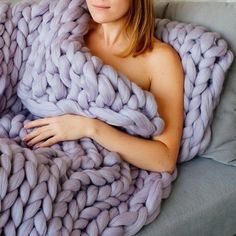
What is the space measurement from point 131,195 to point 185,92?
276mm

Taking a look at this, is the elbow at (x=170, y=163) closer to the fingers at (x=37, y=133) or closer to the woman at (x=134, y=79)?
the woman at (x=134, y=79)

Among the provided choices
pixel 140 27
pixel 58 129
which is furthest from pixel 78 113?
pixel 140 27

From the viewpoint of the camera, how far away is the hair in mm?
925

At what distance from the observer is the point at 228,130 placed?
92cm

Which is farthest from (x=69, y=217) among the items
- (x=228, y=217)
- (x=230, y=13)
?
(x=230, y=13)

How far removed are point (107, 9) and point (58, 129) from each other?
0.97ft

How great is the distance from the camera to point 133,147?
83 centimetres

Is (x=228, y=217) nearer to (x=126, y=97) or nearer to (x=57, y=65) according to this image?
(x=126, y=97)

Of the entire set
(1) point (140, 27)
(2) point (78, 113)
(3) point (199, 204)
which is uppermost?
(1) point (140, 27)

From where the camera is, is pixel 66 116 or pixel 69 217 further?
pixel 66 116

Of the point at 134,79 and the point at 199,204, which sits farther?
the point at 134,79

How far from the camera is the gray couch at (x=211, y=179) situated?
792 mm

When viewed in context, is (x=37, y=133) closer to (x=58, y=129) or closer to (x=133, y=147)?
(x=58, y=129)

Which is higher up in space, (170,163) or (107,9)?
(107,9)
